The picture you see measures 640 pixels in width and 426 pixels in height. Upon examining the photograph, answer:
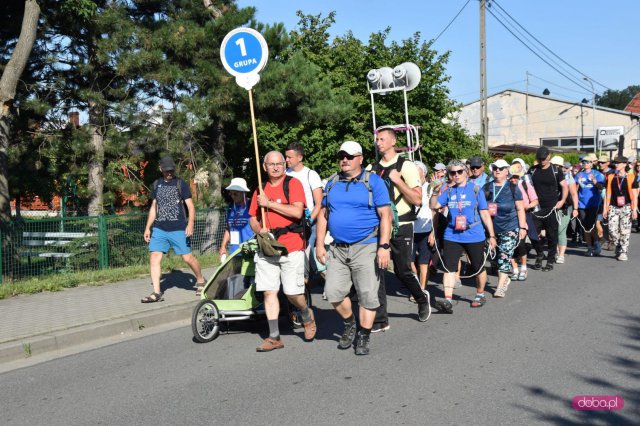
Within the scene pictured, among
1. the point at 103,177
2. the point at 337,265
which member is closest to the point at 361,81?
the point at 103,177

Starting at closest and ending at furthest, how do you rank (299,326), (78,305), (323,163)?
(299,326) → (78,305) → (323,163)

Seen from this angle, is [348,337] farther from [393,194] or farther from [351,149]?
[351,149]

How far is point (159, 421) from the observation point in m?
4.37

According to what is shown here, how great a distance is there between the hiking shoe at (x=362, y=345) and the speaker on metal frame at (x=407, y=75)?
824 centimetres

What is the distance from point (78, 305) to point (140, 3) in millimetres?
7239

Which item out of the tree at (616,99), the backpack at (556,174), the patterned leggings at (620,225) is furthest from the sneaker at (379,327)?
the tree at (616,99)

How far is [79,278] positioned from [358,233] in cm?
614

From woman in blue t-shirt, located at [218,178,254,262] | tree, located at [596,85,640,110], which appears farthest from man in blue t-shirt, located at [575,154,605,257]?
tree, located at [596,85,640,110]

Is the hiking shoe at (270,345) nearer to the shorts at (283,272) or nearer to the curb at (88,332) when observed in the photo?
the shorts at (283,272)

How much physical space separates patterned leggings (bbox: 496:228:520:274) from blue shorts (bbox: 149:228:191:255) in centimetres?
435

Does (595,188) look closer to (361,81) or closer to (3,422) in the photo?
(361,81)

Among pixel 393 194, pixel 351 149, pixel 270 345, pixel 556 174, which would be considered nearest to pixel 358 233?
pixel 351 149

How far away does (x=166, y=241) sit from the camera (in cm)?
825

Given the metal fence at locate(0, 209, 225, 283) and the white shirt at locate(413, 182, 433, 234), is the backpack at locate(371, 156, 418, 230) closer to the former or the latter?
the white shirt at locate(413, 182, 433, 234)
